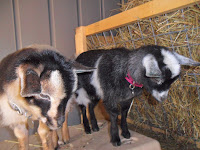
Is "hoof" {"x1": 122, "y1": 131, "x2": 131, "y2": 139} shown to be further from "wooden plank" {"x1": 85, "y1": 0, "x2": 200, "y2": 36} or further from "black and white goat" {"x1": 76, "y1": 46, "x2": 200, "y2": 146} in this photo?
"wooden plank" {"x1": 85, "y1": 0, "x2": 200, "y2": 36}

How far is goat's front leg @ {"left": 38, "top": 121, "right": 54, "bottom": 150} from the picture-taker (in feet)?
5.93

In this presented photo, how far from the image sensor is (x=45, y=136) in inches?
72.6

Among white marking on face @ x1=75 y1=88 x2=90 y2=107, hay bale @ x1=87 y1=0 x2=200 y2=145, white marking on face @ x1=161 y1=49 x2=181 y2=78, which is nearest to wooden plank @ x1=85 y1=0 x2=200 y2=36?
hay bale @ x1=87 y1=0 x2=200 y2=145

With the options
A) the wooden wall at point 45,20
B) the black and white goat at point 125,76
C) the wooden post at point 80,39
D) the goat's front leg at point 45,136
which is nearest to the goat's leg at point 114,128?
the black and white goat at point 125,76

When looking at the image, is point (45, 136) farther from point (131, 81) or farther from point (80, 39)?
point (80, 39)

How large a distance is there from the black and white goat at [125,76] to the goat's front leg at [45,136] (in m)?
0.65

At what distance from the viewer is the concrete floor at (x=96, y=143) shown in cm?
202

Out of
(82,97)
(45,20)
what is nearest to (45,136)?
(82,97)

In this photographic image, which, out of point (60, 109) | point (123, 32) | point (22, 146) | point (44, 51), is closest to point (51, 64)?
point (44, 51)

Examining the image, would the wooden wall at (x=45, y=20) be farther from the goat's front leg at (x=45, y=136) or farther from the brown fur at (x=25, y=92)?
the goat's front leg at (x=45, y=136)

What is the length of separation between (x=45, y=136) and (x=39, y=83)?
874 millimetres

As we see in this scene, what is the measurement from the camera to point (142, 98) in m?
2.86

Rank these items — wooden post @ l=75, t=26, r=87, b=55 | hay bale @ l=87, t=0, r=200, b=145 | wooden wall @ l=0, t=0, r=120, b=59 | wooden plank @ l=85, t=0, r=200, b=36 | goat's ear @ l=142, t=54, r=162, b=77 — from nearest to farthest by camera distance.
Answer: goat's ear @ l=142, t=54, r=162, b=77
wooden plank @ l=85, t=0, r=200, b=36
hay bale @ l=87, t=0, r=200, b=145
wooden wall @ l=0, t=0, r=120, b=59
wooden post @ l=75, t=26, r=87, b=55

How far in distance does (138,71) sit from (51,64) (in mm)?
815
